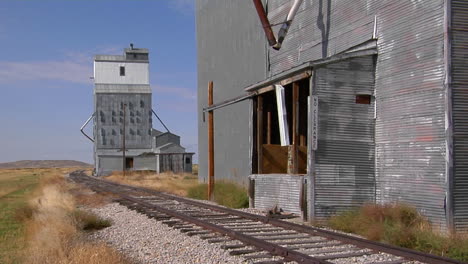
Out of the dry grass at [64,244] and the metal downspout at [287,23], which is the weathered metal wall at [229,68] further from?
the dry grass at [64,244]

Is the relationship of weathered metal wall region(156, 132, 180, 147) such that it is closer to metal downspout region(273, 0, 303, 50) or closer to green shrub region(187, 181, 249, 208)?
green shrub region(187, 181, 249, 208)

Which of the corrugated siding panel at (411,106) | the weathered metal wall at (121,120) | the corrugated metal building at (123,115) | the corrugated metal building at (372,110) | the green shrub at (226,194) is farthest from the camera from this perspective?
the weathered metal wall at (121,120)

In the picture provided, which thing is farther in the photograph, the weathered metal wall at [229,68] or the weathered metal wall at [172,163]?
the weathered metal wall at [172,163]

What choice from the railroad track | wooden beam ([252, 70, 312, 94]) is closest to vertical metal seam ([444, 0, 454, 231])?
the railroad track

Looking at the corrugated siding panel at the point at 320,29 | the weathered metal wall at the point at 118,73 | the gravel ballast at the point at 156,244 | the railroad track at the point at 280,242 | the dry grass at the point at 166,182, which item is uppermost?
the weathered metal wall at the point at 118,73

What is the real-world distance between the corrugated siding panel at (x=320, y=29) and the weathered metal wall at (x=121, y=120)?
4950cm

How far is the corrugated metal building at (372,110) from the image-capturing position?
36.4 feet

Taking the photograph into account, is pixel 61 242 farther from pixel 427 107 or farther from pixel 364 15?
pixel 364 15

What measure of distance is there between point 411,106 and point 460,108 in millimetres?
1267

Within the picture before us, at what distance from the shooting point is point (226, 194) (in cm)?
2014

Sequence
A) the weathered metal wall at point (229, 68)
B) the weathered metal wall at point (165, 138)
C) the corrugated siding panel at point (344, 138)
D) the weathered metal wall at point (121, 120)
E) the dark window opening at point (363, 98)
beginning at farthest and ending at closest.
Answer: the weathered metal wall at point (121, 120)
the weathered metal wall at point (165, 138)
the weathered metal wall at point (229, 68)
the dark window opening at point (363, 98)
the corrugated siding panel at point (344, 138)

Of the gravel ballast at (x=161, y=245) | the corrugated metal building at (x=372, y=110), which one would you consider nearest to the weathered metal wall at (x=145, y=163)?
the corrugated metal building at (x=372, y=110)

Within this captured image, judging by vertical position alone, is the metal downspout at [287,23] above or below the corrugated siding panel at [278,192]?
above

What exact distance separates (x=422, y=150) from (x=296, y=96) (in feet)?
13.9
